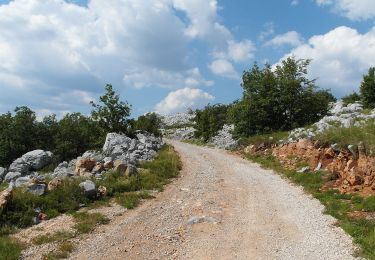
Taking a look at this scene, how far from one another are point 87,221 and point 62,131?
2400 centimetres

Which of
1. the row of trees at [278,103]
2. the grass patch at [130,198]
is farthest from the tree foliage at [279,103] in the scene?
the grass patch at [130,198]

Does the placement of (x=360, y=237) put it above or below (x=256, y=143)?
below

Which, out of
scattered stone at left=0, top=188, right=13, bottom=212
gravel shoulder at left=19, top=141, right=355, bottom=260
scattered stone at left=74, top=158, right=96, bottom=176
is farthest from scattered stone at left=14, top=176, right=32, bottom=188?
gravel shoulder at left=19, top=141, right=355, bottom=260

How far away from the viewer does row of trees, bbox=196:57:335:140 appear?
39.1m

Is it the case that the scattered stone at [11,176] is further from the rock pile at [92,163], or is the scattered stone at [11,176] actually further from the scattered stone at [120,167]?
the scattered stone at [120,167]

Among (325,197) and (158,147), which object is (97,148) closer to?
(158,147)

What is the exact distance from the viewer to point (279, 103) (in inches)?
1545

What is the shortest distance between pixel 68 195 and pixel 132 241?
5094 mm

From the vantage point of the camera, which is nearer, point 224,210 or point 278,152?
point 224,210

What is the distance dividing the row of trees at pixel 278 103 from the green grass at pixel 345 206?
1514 cm

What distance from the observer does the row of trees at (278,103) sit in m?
39.1

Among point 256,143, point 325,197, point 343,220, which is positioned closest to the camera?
point 343,220

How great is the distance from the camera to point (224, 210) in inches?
621

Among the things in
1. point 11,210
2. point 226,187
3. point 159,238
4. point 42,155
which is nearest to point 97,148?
point 42,155
